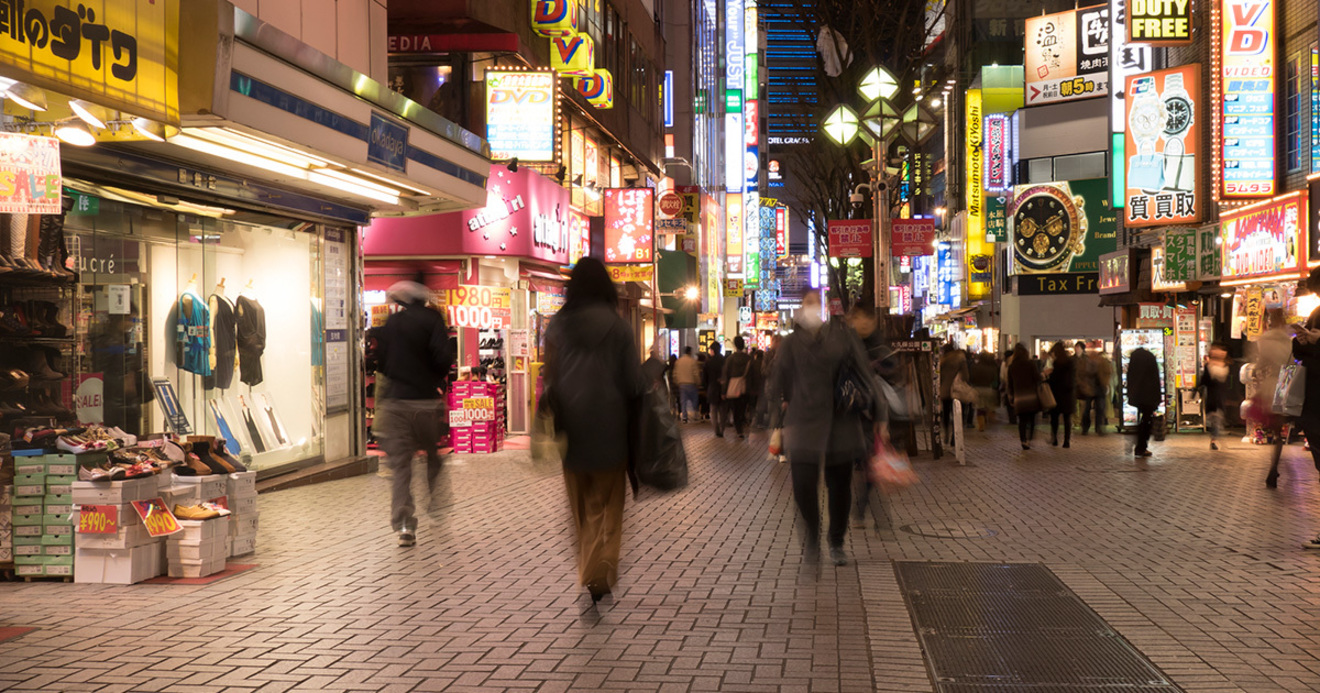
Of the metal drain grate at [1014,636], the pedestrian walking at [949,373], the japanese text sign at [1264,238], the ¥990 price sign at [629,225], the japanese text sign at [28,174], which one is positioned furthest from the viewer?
the ¥990 price sign at [629,225]

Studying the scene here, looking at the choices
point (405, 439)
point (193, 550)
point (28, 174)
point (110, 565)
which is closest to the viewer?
point (28, 174)

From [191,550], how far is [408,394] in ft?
6.79

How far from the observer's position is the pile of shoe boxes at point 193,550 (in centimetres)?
791

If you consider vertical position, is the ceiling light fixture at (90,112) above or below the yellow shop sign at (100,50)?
below

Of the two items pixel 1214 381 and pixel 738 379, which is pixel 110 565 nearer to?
pixel 738 379

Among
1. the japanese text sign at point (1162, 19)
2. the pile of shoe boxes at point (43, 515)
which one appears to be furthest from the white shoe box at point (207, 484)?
the japanese text sign at point (1162, 19)

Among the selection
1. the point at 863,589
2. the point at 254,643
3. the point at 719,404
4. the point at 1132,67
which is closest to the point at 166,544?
the point at 254,643

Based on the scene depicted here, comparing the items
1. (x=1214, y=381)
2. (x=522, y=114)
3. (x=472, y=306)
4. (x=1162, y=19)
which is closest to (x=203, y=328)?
(x=472, y=306)

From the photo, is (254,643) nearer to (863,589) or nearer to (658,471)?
(658,471)

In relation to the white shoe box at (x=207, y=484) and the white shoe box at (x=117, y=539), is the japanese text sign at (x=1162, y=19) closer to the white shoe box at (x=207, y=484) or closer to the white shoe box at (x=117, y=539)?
the white shoe box at (x=207, y=484)

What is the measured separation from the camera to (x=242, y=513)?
8633 mm

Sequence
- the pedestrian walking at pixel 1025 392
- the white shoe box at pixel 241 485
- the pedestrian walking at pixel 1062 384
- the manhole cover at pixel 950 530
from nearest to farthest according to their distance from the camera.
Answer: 1. the white shoe box at pixel 241 485
2. the manhole cover at pixel 950 530
3. the pedestrian walking at pixel 1025 392
4. the pedestrian walking at pixel 1062 384

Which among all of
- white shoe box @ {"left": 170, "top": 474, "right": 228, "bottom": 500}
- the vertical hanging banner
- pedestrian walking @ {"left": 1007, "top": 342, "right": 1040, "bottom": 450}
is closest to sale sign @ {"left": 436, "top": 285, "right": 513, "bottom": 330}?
pedestrian walking @ {"left": 1007, "top": 342, "right": 1040, "bottom": 450}

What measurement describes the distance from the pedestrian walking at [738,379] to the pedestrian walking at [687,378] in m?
1.02
